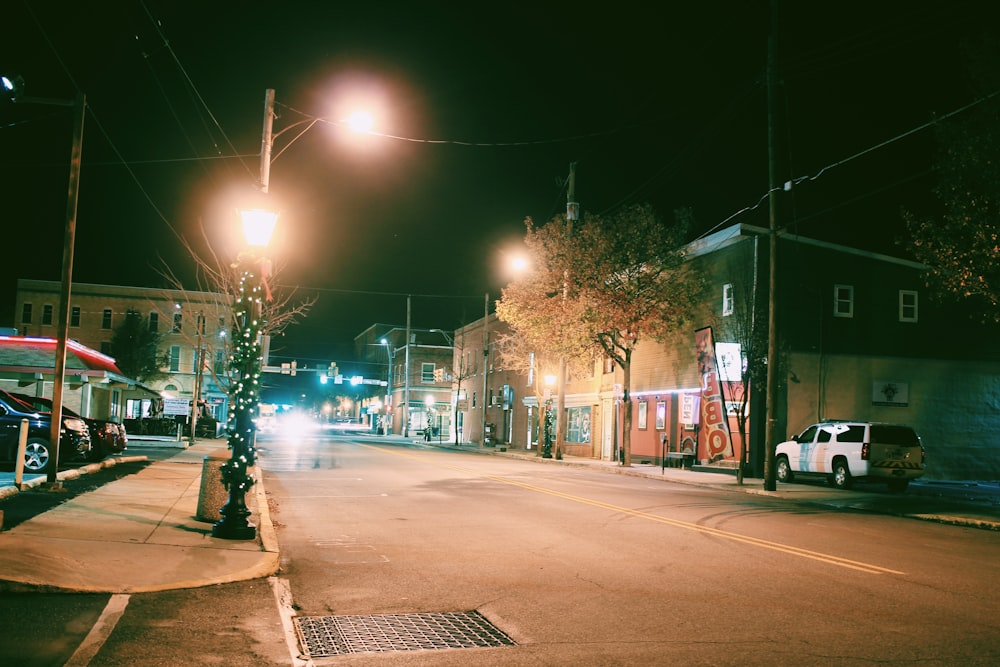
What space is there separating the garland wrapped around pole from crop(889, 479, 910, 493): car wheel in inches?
754

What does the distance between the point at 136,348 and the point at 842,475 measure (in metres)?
63.2

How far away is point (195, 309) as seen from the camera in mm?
76438

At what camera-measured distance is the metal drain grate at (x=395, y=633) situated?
6.12 m

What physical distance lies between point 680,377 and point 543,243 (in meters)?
8.01

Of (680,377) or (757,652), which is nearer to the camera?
(757,652)

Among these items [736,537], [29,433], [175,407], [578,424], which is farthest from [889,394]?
[175,407]

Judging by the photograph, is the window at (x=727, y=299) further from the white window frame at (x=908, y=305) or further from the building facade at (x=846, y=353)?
the white window frame at (x=908, y=305)

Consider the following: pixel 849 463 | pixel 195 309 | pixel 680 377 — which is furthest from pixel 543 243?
pixel 195 309

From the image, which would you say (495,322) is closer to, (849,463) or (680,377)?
(680,377)

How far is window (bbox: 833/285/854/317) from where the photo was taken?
30531mm

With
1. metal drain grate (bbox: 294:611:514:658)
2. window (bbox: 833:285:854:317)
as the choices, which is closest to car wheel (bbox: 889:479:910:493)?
window (bbox: 833:285:854:317)

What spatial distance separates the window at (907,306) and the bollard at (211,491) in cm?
2731

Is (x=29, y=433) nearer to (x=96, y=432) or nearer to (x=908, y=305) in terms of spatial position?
(x=96, y=432)

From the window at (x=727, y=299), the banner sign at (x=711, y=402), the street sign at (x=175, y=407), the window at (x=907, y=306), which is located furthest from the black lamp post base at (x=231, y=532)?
the street sign at (x=175, y=407)
